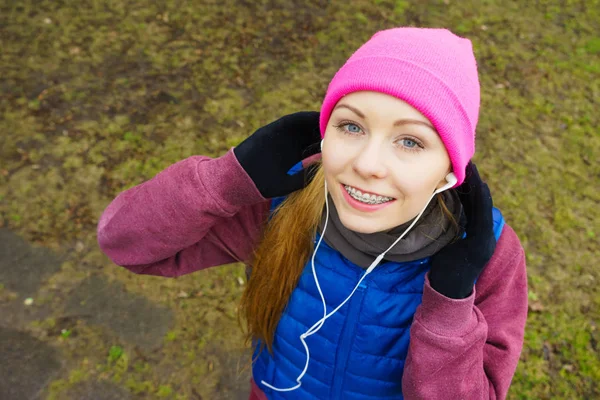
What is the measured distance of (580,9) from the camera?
700 cm

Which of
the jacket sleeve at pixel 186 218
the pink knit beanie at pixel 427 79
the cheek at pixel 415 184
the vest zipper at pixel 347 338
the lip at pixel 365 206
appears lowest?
the vest zipper at pixel 347 338

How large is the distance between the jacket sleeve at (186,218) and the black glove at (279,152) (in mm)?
38

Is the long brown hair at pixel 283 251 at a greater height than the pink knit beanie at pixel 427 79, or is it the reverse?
the pink knit beanie at pixel 427 79

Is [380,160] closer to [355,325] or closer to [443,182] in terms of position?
[443,182]

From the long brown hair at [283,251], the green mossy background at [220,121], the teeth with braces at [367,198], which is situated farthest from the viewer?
the green mossy background at [220,121]

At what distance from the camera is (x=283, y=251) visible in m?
1.97

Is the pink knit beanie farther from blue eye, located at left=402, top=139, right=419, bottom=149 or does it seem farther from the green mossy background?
the green mossy background

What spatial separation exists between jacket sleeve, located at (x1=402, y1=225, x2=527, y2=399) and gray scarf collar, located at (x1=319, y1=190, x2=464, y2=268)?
13 centimetres

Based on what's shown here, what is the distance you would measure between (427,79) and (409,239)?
54 cm

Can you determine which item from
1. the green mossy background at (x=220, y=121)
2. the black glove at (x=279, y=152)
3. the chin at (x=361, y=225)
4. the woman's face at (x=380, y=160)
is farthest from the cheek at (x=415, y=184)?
A: the green mossy background at (x=220, y=121)

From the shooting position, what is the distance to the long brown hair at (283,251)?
6.39 ft

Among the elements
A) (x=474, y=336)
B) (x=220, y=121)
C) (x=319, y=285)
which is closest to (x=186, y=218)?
(x=319, y=285)

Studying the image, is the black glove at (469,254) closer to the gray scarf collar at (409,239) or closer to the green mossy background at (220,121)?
the gray scarf collar at (409,239)

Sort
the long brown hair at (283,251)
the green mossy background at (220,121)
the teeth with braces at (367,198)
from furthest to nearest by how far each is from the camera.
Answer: the green mossy background at (220,121) < the long brown hair at (283,251) < the teeth with braces at (367,198)
